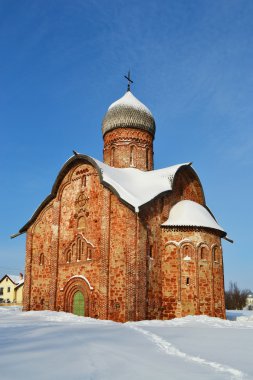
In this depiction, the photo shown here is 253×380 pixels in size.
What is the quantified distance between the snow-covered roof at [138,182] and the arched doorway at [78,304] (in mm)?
4263

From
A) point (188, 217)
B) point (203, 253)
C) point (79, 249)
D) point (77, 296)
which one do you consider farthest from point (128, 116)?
point (77, 296)

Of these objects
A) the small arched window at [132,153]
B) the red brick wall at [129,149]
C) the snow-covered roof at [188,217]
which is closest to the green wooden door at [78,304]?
the snow-covered roof at [188,217]

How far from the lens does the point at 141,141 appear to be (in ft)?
64.5

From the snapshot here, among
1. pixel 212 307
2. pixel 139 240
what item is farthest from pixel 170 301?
pixel 139 240

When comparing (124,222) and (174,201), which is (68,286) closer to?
(124,222)

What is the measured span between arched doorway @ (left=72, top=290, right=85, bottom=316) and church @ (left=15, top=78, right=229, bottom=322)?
0.04 m

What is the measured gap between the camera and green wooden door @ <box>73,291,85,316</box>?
48.0 feet

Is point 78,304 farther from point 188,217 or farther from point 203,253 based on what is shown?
point 188,217

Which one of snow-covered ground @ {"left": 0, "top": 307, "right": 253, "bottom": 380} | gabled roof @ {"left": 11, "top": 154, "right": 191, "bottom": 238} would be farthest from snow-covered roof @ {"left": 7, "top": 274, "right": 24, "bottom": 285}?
snow-covered ground @ {"left": 0, "top": 307, "right": 253, "bottom": 380}

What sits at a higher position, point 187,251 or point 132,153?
point 132,153

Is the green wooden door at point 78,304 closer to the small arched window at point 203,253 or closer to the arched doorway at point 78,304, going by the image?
the arched doorway at point 78,304

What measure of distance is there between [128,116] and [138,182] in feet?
14.7

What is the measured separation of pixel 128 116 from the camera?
19.6 meters

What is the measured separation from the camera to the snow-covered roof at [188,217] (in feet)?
48.6
